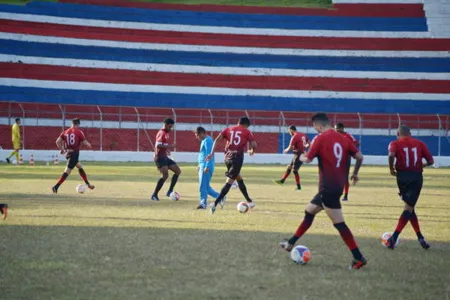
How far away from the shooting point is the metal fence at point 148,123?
46969 mm

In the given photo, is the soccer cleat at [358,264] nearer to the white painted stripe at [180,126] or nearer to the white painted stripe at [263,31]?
the white painted stripe at [180,126]

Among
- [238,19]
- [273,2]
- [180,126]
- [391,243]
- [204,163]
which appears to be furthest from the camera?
[273,2]

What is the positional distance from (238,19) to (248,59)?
219 inches

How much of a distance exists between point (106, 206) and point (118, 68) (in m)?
40.3

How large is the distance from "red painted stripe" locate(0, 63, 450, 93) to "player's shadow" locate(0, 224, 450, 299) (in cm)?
4315

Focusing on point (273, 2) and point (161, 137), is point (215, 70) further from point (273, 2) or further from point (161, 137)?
point (161, 137)

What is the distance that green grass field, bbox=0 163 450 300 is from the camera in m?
8.05

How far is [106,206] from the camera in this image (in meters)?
17.8

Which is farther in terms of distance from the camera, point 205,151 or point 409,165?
point 205,151

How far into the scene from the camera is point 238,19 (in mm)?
64188

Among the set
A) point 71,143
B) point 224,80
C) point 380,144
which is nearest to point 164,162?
point 71,143

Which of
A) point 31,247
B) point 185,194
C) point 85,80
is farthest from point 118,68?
point 31,247

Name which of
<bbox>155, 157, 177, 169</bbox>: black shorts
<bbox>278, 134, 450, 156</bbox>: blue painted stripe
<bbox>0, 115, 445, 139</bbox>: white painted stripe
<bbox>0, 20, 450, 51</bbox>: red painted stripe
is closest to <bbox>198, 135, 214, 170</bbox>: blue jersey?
<bbox>155, 157, 177, 169</bbox>: black shorts

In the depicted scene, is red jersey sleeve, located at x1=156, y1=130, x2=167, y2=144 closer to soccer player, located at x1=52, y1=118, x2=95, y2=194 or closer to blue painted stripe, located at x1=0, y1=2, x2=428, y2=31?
soccer player, located at x1=52, y1=118, x2=95, y2=194
